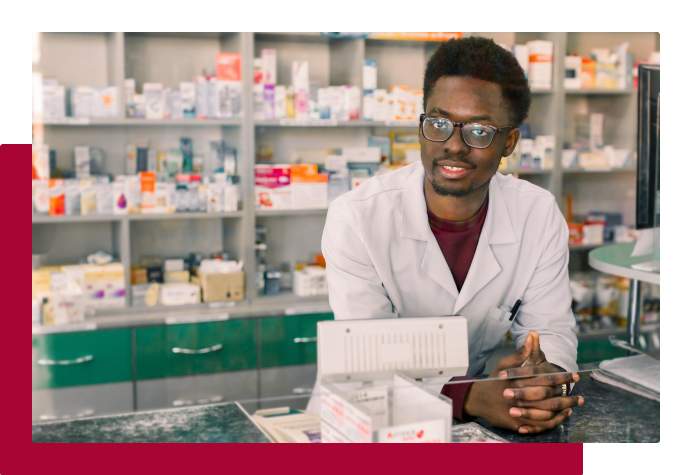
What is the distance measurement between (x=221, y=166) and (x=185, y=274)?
1.34 ft

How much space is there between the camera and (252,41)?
7.64 ft

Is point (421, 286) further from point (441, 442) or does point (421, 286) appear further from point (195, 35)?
point (195, 35)

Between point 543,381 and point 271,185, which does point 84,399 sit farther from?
point 543,381

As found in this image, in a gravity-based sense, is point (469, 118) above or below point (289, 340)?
above

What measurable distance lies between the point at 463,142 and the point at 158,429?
0.97 m

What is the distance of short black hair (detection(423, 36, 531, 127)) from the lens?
170 centimetres

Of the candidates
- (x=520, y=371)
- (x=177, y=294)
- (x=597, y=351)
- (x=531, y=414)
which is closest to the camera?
(x=531, y=414)

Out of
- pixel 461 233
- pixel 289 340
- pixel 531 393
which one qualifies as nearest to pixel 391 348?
pixel 531 393

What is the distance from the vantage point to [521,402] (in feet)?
4.55

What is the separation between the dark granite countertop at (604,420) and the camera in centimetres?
138

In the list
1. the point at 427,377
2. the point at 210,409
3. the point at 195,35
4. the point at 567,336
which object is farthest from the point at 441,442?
the point at 195,35

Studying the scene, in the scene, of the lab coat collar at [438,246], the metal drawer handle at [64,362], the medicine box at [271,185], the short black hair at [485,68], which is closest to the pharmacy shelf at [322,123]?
the medicine box at [271,185]

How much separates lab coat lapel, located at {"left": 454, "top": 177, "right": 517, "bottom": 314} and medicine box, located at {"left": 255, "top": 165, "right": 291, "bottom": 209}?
79cm

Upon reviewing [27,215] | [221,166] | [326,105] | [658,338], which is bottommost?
[658,338]
